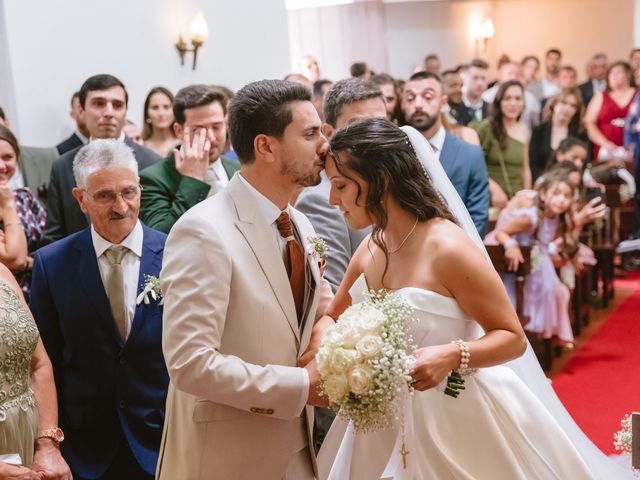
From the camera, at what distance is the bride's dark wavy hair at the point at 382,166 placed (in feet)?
8.31

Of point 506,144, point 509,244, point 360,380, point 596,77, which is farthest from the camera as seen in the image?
point 596,77

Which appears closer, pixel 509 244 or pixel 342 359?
pixel 342 359

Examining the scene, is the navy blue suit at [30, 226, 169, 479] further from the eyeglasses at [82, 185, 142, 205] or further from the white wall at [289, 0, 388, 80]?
the white wall at [289, 0, 388, 80]

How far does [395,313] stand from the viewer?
90.7 inches

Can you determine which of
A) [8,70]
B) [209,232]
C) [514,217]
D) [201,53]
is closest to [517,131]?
[514,217]

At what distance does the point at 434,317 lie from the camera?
98.7 inches

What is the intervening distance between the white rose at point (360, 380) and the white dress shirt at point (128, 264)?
1.20 metres

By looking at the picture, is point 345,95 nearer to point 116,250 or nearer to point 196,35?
point 116,250

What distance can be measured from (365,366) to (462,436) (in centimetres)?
58

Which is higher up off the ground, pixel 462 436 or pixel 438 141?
pixel 438 141

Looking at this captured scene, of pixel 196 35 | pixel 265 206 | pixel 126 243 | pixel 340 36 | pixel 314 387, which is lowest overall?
pixel 314 387

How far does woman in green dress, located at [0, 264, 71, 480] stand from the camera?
268 centimetres

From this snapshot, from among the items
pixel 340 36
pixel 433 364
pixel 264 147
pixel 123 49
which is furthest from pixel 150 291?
pixel 340 36

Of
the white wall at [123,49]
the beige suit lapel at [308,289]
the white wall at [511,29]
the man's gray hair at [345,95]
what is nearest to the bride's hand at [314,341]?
the beige suit lapel at [308,289]
